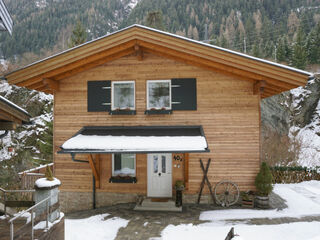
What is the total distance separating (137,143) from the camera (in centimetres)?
947

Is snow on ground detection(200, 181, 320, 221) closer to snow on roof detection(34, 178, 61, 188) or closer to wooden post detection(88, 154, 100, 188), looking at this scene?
wooden post detection(88, 154, 100, 188)

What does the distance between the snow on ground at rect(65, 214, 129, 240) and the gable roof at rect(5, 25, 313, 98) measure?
600 centimetres

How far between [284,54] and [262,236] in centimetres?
3612

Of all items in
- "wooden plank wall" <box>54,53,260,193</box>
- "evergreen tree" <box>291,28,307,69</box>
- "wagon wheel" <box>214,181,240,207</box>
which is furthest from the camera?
"evergreen tree" <box>291,28,307,69</box>

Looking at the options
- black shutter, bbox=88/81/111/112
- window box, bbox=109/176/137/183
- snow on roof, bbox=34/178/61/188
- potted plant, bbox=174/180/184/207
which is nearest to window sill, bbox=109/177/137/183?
window box, bbox=109/176/137/183

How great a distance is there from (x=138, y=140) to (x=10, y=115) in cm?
486

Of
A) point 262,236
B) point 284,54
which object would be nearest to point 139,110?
point 262,236

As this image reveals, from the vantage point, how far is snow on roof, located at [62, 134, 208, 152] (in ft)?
29.3

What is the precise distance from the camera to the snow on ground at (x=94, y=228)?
7523mm

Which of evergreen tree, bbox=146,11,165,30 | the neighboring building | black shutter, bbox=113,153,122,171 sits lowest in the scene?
black shutter, bbox=113,153,122,171

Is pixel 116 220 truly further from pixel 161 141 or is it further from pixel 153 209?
pixel 161 141

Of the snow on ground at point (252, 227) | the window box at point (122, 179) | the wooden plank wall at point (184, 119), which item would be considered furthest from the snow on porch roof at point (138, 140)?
the snow on ground at point (252, 227)

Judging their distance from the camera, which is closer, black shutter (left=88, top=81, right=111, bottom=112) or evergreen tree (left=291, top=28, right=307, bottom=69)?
black shutter (left=88, top=81, right=111, bottom=112)

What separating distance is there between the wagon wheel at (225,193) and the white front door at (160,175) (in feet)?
6.75
